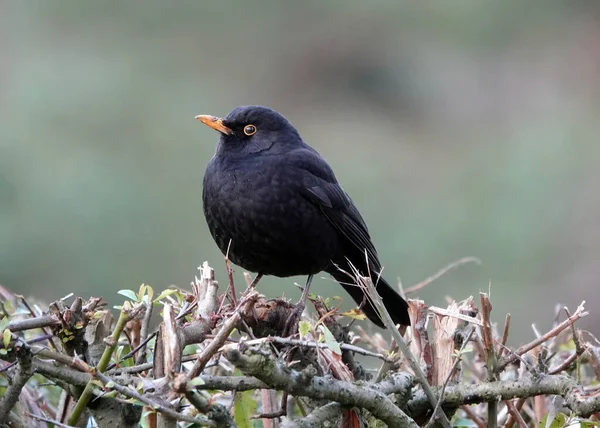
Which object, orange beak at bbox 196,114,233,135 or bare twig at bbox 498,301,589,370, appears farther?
orange beak at bbox 196,114,233,135

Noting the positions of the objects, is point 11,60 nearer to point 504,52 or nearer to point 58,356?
point 504,52

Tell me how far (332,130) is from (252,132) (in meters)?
6.82

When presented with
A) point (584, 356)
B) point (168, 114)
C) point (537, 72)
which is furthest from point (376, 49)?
point (584, 356)

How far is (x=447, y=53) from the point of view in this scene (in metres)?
12.7

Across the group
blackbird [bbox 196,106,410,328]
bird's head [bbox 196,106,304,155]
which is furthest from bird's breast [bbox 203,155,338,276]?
bird's head [bbox 196,106,304,155]

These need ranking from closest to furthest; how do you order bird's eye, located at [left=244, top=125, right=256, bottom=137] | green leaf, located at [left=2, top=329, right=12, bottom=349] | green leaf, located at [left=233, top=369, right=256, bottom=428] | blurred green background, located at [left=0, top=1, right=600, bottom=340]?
1. green leaf, located at [left=2, top=329, right=12, bottom=349]
2. green leaf, located at [left=233, top=369, right=256, bottom=428]
3. bird's eye, located at [left=244, top=125, right=256, bottom=137]
4. blurred green background, located at [left=0, top=1, right=600, bottom=340]

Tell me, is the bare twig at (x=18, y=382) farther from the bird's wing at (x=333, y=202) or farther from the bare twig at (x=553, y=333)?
the bird's wing at (x=333, y=202)

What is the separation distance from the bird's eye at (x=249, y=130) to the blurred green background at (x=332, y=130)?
2.87m

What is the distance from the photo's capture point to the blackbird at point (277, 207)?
154 inches

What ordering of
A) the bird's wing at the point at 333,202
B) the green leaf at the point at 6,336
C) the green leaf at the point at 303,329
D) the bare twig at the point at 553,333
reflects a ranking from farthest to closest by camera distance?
1. the bird's wing at the point at 333,202
2. the bare twig at the point at 553,333
3. the green leaf at the point at 303,329
4. the green leaf at the point at 6,336

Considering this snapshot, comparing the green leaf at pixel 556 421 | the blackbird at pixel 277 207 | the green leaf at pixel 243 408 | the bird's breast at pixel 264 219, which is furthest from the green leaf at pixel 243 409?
the bird's breast at pixel 264 219

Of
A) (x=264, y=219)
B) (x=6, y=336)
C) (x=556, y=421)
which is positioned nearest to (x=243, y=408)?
(x=6, y=336)

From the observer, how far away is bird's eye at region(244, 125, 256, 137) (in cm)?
429

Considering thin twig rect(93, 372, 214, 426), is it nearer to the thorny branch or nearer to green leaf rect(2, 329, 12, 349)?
the thorny branch
